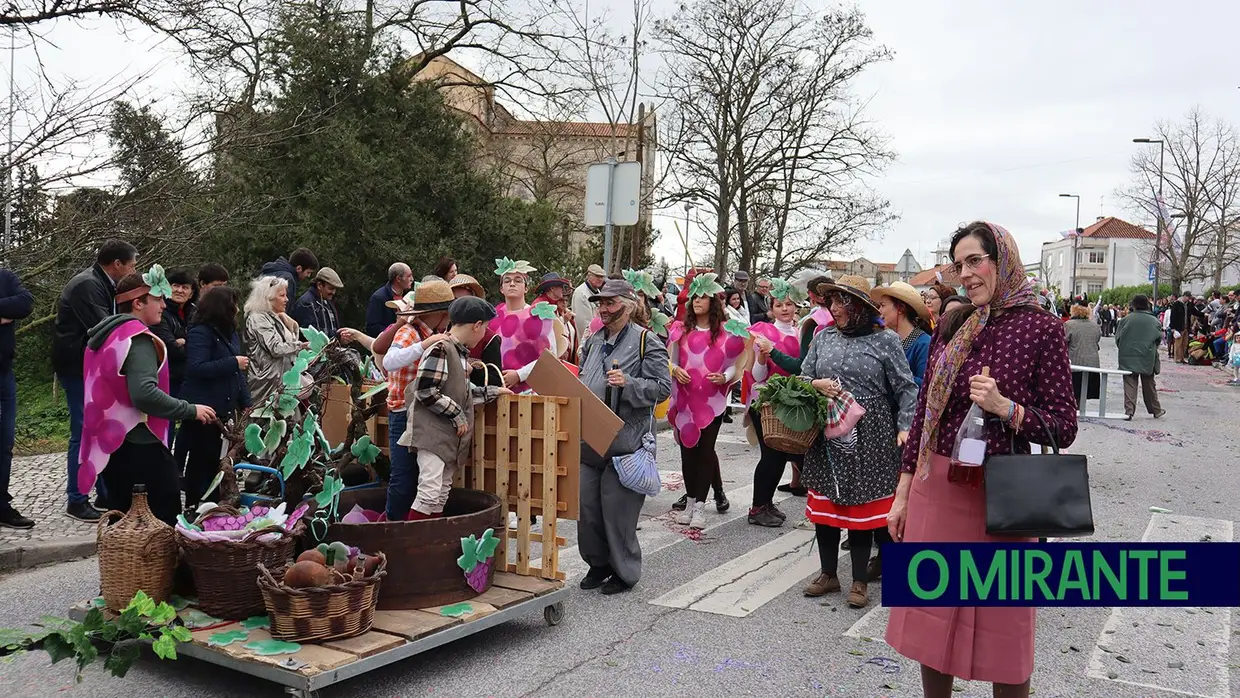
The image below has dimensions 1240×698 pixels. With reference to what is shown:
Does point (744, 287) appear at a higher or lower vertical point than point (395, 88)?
lower

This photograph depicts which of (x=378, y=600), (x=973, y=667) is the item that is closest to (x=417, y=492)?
(x=378, y=600)

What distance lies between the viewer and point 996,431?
3195 mm

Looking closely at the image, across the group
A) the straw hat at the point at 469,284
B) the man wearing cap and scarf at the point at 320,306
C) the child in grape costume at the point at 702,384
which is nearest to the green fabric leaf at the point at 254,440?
the straw hat at the point at 469,284

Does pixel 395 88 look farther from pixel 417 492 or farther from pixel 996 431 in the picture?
pixel 996 431

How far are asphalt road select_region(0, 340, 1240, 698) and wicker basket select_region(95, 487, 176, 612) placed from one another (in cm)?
37

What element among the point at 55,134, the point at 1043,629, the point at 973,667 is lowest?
the point at 1043,629

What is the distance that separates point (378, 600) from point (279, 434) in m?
1.03

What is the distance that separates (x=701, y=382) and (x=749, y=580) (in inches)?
75.7

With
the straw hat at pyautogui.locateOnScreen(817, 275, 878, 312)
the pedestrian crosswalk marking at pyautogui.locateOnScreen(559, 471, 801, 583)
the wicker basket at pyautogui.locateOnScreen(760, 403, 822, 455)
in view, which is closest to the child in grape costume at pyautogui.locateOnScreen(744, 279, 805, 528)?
the pedestrian crosswalk marking at pyautogui.locateOnScreen(559, 471, 801, 583)

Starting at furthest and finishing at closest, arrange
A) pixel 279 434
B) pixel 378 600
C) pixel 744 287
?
pixel 744 287 < pixel 279 434 < pixel 378 600

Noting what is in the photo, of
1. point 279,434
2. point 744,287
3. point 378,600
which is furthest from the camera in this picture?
point 744,287

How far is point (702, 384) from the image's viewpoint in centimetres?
766

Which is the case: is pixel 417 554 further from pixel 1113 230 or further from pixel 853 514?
pixel 1113 230

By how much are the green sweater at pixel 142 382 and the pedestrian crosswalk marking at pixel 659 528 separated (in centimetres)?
251
